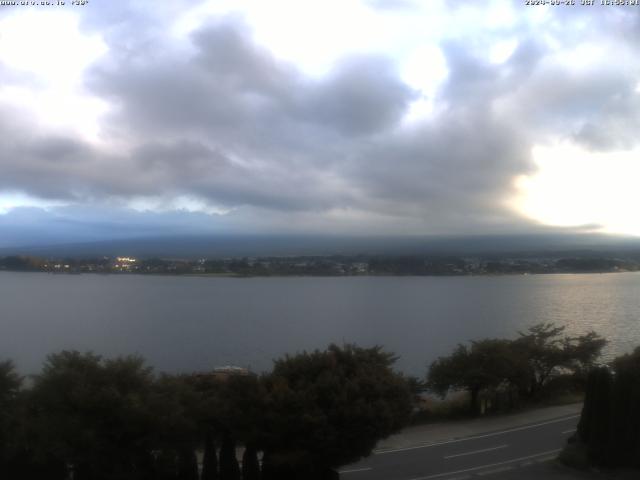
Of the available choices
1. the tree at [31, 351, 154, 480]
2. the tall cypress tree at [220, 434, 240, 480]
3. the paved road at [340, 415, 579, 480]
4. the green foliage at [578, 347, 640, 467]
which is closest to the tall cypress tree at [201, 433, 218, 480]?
the tall cypress tree at [220, 434, 240, 480]

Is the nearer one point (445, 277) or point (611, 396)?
point (611, 396)

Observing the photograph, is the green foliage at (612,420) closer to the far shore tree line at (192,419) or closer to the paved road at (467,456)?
the paved road at (467,456)

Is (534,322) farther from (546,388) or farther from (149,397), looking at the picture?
(149,397)

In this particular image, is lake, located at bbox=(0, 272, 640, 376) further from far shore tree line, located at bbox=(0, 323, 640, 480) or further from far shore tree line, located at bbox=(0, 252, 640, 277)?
far shore tree line, located at bbox=(0, 323, 640, 480)

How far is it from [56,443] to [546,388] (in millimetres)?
16071

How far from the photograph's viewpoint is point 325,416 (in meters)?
9.89

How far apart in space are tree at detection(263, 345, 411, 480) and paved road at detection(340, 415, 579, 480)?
6.17 feet

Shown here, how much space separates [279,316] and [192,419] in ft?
130

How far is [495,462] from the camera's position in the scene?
1259 cm

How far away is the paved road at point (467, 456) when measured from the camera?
11905 mm

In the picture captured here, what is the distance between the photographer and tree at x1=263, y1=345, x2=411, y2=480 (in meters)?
9.89

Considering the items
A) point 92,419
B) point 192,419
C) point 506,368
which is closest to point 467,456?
point 506,368

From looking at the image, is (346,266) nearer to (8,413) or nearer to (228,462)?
(228,462)

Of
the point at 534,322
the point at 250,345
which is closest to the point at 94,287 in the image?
the point at 250,345
